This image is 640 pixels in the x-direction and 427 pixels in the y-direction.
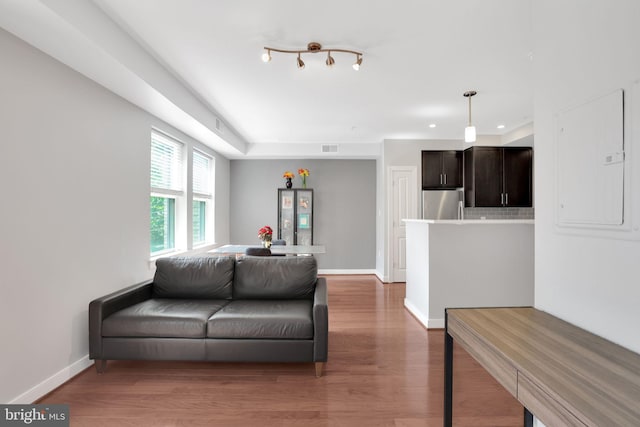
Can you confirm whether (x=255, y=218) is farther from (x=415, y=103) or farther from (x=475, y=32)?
(x=475, y=32)

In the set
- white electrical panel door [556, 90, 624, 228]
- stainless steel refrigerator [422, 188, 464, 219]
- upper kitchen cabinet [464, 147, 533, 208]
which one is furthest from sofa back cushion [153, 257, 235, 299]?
upper kitchen cabinet [464, 147, 533, 208]

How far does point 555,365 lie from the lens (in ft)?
3.38

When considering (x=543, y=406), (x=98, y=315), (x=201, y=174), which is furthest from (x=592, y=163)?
(x=201, y=174)

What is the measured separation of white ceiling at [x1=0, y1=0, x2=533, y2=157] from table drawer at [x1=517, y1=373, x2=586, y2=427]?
221 cm

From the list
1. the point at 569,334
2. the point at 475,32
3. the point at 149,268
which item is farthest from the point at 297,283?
the point at 475,32

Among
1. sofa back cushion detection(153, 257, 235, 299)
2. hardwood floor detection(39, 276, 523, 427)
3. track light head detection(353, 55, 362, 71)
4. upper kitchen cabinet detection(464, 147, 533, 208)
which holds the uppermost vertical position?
track light head detection(353, 55, 362, 71)

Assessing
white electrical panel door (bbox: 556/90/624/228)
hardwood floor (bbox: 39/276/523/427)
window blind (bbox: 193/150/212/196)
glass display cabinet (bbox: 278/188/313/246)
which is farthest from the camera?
glass display cabinet (bbox: 278/188/313/246)

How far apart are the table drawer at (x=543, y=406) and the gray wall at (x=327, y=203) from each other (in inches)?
228

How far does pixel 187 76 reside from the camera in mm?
3252

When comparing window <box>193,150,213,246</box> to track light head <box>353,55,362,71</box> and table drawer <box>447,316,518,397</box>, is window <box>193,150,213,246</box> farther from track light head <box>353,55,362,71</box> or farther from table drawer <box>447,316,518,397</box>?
table drawer <box>447,316,518,397</box>

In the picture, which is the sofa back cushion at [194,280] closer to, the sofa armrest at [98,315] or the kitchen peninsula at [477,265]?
the sofa armrest at [98,315]

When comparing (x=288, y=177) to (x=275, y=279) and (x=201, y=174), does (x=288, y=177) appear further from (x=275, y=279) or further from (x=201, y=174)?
(x=275, y=279)

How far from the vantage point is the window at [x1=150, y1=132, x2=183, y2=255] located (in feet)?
13.1

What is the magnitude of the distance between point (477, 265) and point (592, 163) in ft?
8.47
